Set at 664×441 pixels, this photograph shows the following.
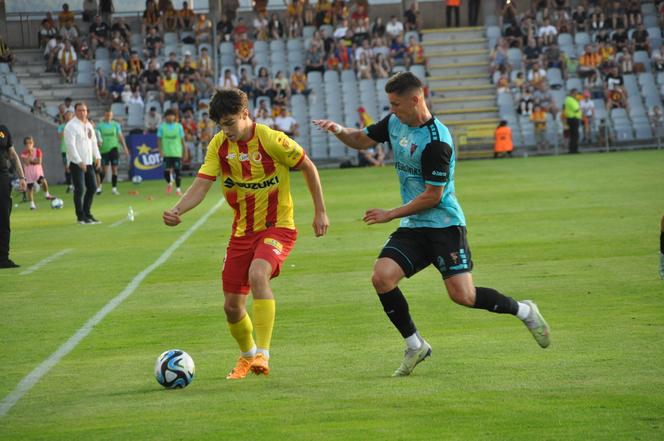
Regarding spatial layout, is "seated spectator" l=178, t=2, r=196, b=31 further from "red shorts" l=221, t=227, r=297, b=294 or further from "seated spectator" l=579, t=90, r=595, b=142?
"red shorts" l=221, t=227, r=297, b=294

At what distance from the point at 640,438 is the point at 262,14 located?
1737 inches

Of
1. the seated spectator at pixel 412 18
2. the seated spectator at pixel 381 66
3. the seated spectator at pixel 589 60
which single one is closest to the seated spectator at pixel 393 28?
the seated spectator at pixel 412 18

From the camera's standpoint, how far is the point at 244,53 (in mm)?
46781

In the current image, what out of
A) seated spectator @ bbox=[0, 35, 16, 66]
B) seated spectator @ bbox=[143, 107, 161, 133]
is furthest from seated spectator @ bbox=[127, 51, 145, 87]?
seated spectator @ bbox=[0, 35, 16, 66]

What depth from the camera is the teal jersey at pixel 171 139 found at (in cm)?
3180

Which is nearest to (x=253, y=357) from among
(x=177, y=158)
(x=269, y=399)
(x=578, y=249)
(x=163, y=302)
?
(x=269, y=399)

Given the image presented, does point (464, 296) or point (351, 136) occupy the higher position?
point (351, 136)

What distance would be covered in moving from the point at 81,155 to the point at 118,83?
22.7 m

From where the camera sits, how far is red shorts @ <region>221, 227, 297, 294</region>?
340 inches

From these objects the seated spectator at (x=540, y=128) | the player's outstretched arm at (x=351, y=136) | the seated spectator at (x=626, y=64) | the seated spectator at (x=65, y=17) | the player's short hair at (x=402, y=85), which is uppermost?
the seated spectator at (x=65, y=17)

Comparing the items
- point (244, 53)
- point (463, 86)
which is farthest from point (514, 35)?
point (244, 53)

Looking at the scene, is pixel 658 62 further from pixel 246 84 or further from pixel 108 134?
pixel 108 134

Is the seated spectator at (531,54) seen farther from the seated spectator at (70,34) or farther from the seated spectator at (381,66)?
the seated spectator at (70,34)

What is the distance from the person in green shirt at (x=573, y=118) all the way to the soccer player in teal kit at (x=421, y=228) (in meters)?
35.9
